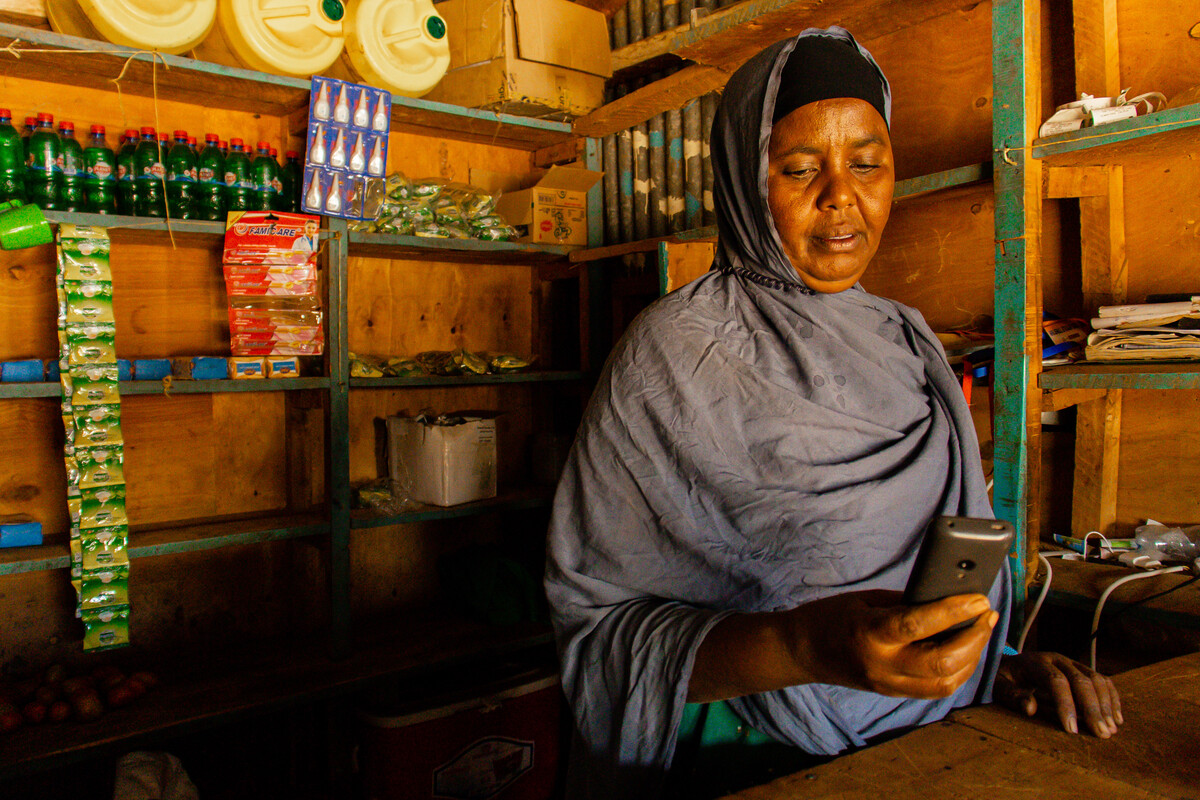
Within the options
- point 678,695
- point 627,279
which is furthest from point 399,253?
point 678,695

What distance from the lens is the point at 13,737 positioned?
80.3 inches

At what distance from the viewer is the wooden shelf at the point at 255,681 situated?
2.02 meters

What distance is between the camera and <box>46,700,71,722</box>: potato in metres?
2.11

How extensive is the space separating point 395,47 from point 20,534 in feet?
5.79

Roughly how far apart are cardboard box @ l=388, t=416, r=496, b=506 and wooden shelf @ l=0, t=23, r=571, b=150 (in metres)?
1.05

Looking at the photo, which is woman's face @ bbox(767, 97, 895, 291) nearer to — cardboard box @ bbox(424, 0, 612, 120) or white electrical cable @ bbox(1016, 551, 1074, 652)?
white electrical cable @ bbox(1016, 551, 1074, 652)

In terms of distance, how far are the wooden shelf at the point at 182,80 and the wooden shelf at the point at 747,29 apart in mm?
595

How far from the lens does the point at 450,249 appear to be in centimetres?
271

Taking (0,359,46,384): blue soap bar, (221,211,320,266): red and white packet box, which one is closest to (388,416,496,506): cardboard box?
(221,211,320,266): red and white packet box

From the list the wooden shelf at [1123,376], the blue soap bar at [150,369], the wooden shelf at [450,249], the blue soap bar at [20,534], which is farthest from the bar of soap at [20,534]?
the wooden shelf at [1123,376]

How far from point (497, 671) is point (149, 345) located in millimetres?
1587

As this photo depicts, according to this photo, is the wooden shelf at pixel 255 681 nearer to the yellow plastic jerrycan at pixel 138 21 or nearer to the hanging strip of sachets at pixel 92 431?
the hanging strip of sachets at pixel 92 431

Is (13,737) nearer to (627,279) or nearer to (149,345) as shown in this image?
(149,345)

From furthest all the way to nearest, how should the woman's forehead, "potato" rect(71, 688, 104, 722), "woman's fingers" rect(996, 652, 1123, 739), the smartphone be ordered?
"potato" rect(71, 688, 104, 722) → the woman's forehead → "woman's fingers" rect(996, 652, 1123, 739) → the smartphone
